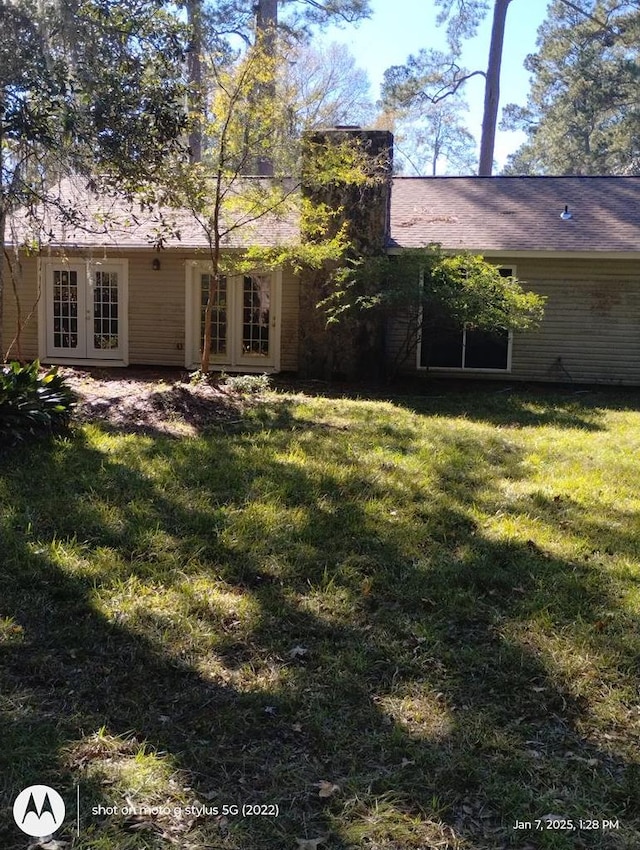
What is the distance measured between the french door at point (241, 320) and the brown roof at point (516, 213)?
2474 millimetres

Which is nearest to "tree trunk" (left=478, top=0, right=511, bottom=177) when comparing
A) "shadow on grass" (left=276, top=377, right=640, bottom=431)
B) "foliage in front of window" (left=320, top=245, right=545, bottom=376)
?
"shadow on grass" (left=276, top=377, right=640, bottom=431)

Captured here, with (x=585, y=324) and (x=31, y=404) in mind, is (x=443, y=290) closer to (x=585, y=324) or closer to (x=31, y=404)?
(x=585, y=324)

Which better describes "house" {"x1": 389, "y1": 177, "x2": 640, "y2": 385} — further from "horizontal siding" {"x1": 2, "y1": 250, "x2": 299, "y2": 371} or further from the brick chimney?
"horizontal siding" {"x1": 2, "y1": 250, "x2": 299, "y2": 371}

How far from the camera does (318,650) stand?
3215 mm

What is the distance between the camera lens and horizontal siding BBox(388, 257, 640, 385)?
1198 cm

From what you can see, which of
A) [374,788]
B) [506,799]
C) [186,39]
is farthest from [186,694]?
[186,39]

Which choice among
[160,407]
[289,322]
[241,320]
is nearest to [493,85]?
[289,322]

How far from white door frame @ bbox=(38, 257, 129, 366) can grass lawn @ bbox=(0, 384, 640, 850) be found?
7660 millimetres

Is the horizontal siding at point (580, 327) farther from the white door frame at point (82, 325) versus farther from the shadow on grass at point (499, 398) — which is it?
the white door frame at point (82, 325)

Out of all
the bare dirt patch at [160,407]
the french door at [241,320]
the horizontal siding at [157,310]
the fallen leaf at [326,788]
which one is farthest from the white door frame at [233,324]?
the fallen leaf at [326,788]

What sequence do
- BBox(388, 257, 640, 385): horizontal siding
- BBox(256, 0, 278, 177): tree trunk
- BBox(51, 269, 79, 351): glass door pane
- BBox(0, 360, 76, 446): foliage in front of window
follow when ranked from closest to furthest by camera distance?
1. BBox(0, 360, 76, 446): foliage in front of window
2. BBox(256, 0, 278, 177): tree trunk
3. BBox(388, 257, 640, 385): horizontal siding
4. BBox(51, 269, 79, 351): glass door pane

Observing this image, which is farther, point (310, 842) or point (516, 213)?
point (516, 213)

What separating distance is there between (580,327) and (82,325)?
8.81 metres

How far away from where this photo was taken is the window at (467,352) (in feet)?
40.8
